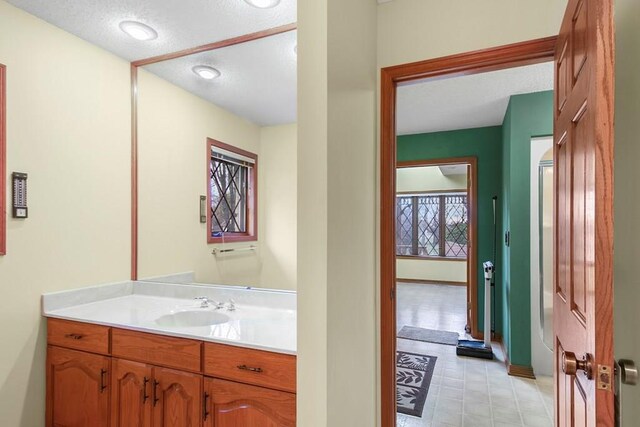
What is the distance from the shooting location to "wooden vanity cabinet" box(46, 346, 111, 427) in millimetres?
1767

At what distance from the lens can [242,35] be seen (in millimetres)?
2090

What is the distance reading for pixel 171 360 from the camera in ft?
5.27

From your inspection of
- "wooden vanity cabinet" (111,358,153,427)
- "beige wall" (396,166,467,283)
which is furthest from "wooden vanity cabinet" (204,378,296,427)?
"beige wall" (396,166,467,283)

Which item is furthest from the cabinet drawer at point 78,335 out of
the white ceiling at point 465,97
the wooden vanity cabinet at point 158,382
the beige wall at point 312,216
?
the white ceiling at point 465,97

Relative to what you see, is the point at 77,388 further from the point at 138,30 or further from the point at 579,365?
the point at 579,365

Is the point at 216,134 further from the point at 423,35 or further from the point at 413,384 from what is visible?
the point at 413,384

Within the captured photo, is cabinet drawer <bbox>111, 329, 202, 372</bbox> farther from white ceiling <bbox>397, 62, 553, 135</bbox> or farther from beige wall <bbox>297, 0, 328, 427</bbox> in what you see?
white ceiling <bbox>397, 62, 553, 135</bbox>

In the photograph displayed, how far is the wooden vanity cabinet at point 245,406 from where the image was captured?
137 centimetres

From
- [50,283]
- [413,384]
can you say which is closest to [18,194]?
[50,283]

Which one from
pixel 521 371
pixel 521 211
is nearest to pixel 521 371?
pixel 521 371

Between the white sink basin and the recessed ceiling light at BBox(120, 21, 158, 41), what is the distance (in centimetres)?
171

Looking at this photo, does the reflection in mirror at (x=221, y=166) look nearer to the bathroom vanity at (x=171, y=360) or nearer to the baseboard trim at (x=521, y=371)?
the bathroom vanity at (x=171, y=360)

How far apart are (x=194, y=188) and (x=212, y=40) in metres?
0.96

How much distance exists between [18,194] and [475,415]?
3152mm
